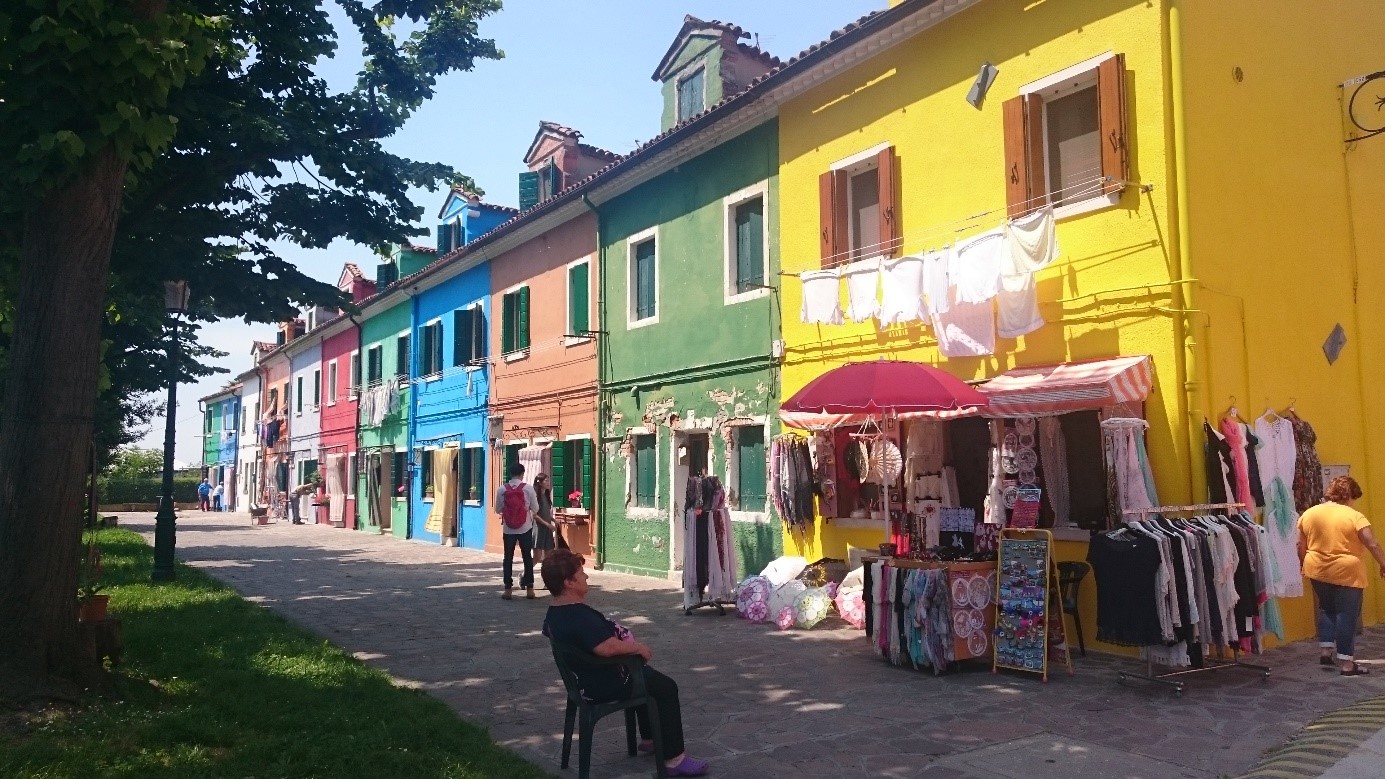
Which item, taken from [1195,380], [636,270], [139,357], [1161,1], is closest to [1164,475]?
[1195,380]

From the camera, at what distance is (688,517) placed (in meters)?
11.3

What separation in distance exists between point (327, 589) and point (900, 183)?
9687mm

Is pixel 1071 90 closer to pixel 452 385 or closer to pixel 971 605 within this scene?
pixel 971 605

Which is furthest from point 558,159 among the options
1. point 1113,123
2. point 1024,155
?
point 1113,123

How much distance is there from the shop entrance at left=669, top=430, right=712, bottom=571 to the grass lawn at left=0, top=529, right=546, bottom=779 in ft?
20.5

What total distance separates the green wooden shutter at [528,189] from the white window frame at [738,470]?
33.3ft

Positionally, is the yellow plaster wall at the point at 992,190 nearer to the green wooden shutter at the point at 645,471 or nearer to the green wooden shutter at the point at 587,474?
the green wooden shutter at the point at 645,471

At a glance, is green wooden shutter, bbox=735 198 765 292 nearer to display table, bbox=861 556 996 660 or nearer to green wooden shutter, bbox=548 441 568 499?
green wooden shutter, bbox=548 441 568 499

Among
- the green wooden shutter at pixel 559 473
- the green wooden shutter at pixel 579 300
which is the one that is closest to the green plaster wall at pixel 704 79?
the green wooden shutter at pixel 579 300

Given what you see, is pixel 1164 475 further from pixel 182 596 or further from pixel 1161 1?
pixel 182 596

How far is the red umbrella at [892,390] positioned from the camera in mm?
8547

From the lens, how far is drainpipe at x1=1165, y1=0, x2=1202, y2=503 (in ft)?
26.2

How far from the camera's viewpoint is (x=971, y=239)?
29.8 ft

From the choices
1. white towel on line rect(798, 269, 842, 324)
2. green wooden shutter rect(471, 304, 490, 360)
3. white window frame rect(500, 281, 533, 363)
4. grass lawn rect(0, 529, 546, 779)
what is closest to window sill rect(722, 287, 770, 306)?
white towel on line rect(798, 269, 842, 324)
